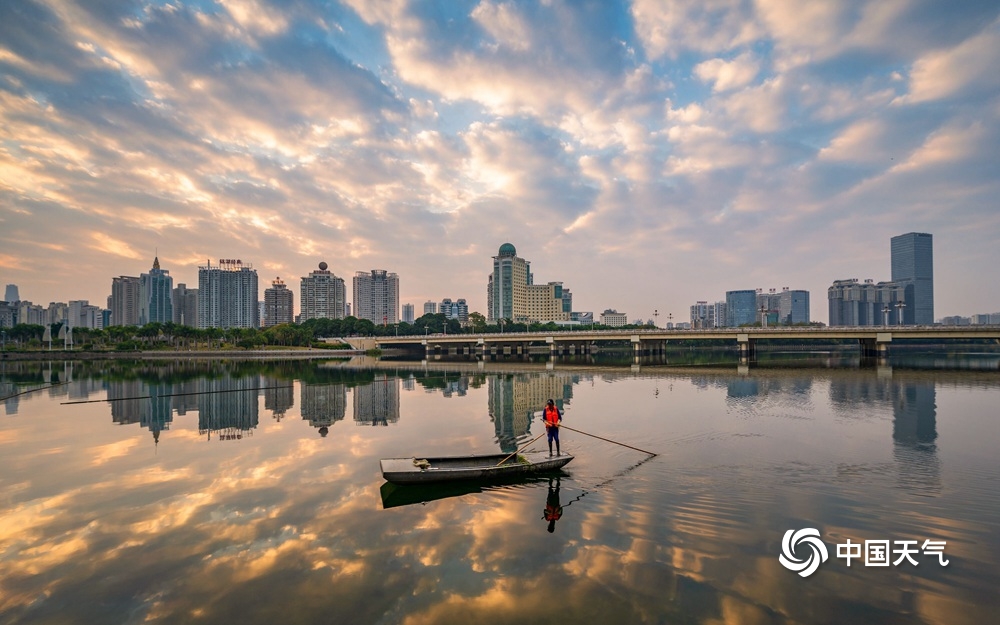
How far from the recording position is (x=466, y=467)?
58.4 ft

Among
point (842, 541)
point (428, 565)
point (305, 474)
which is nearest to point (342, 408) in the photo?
point (305, 474)

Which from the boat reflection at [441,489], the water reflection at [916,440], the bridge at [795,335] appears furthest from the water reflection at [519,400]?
the bridge at [795,335]

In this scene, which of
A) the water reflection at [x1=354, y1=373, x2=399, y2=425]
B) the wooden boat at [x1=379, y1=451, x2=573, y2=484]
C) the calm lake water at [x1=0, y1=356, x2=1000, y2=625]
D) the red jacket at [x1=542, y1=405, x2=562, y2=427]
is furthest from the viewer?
the water reflection at [x1=354, y1=373, x2=399, y2=425]

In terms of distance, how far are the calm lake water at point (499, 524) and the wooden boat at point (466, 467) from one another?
59 centimetres

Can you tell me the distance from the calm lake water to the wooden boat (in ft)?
1.93

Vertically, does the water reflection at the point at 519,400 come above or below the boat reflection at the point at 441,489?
below

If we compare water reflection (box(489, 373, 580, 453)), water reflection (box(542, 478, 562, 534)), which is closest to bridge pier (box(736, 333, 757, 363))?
water reflection (box(489, 373, 580, 453))

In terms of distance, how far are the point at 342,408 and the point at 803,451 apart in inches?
1190

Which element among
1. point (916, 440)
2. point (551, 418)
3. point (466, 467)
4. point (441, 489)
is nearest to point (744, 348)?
point (916, 440)

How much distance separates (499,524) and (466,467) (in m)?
4.25

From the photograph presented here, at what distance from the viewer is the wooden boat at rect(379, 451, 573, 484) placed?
1647 centimetres

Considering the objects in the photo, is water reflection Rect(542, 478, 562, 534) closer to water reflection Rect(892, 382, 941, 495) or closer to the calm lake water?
Result: the calm lake water

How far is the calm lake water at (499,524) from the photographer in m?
9.62

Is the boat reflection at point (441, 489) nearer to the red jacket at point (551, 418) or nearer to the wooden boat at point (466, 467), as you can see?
the wooden boat at point (466, 467)
